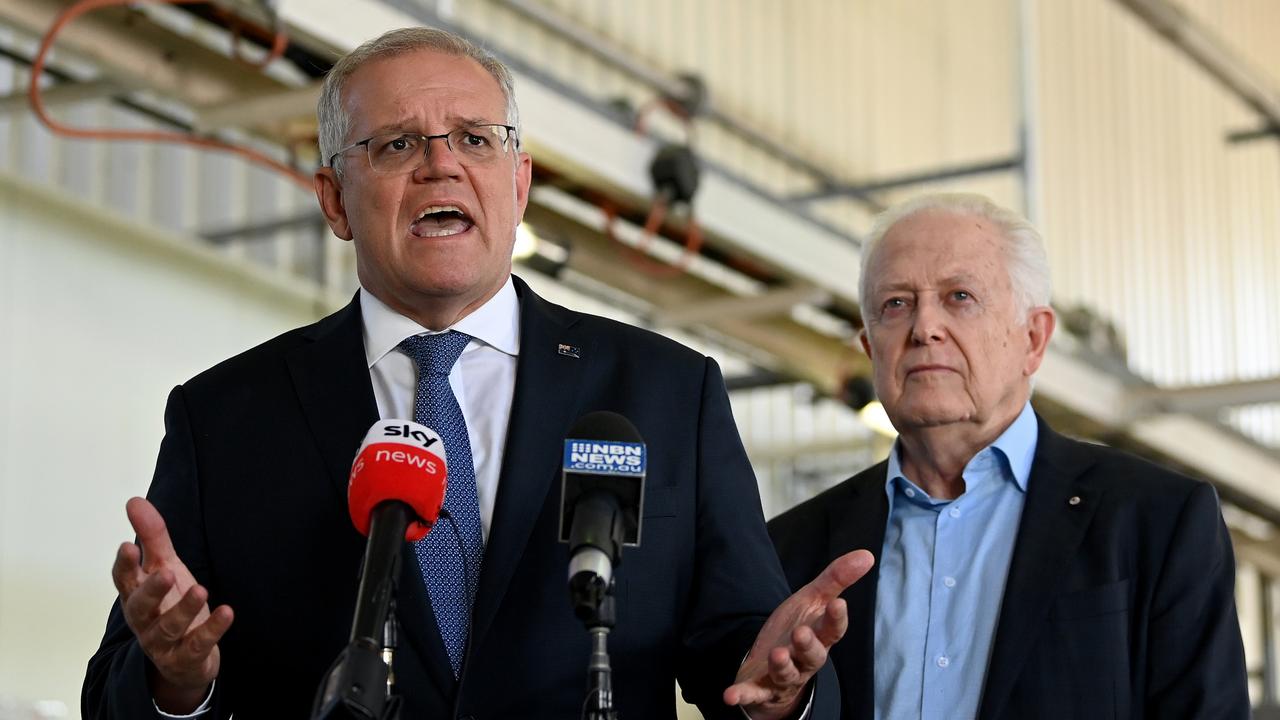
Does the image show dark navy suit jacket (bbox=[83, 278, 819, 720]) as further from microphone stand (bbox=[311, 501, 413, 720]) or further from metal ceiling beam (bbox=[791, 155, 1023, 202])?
metal ceiling beam (bbox=[791, 155, 1023, 202])

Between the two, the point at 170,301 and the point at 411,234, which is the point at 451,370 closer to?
the point at 411,234

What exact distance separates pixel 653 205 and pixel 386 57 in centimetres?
295

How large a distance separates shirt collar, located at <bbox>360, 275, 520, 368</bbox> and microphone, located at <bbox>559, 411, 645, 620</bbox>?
0.55m

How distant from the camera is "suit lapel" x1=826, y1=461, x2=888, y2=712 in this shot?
2.78m

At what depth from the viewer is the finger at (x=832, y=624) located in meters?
1.85

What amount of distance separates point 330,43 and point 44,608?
253cm

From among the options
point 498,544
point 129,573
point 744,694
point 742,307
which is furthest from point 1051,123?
point 129,573

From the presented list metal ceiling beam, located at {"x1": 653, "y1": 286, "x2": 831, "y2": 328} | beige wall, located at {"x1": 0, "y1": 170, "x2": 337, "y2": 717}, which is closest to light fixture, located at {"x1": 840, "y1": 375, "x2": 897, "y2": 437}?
metal ceiling beam, located at {"x1": 653, "y1": 286, "x2": 831, "y2": 328}

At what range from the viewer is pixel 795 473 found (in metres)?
9.98

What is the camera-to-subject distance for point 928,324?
294cm

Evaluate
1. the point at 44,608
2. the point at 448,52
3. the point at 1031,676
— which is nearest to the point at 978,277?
the point at 1031,676

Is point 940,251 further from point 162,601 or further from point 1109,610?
point 162,601

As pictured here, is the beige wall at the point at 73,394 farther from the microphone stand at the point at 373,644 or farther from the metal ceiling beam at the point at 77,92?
the microphone stand at the point at 373,644

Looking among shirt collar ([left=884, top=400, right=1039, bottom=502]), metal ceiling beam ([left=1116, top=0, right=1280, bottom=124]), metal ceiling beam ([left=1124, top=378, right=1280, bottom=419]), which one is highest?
metal ceiling beam ([left=1116, top=0, right=1280, bottom=124])
